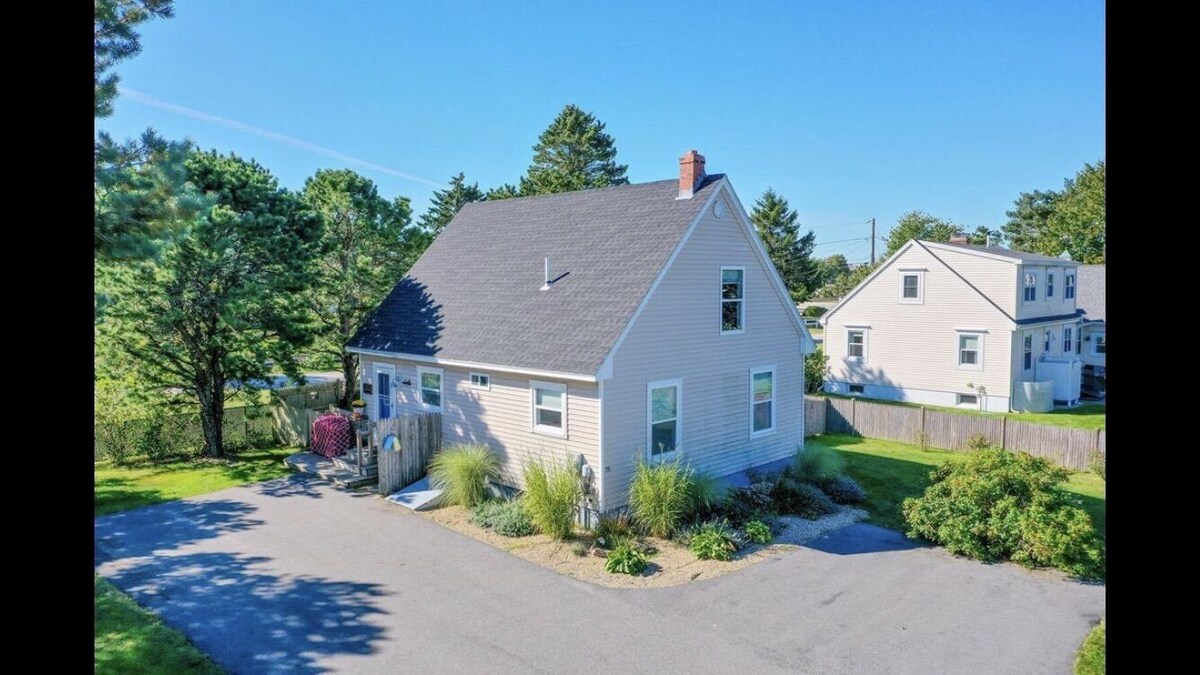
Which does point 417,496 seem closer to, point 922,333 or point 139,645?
point 139,645

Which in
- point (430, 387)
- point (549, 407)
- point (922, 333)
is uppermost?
point (922, 333)

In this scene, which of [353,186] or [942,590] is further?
[353,186]

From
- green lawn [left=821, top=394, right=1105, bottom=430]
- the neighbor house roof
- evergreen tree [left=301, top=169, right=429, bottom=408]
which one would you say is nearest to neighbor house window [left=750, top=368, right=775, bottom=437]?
green lawn [left=821, top=394, right=1105, bottom=430]

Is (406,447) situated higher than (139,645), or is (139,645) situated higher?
(406,447)

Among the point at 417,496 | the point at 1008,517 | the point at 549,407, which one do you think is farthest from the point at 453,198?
the point at 1008,517
